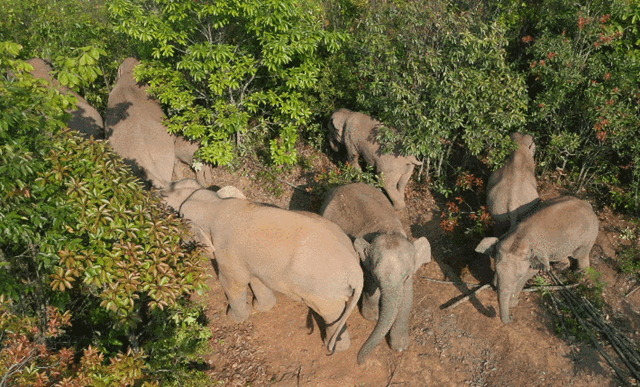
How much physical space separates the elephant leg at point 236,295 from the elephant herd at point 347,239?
0.02 metres

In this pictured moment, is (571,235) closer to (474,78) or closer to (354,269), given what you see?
(474,78)

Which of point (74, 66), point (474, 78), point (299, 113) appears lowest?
point (299, 113)

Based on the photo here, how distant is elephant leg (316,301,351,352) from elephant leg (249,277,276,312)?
134 cm

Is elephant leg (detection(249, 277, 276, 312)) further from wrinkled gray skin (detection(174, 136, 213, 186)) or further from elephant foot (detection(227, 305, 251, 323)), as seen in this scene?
wrinkled gray skin (detection(174, 136, 213, 186))

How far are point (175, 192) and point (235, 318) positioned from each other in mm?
2709

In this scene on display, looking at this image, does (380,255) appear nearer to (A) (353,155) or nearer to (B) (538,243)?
(B) (538,243)

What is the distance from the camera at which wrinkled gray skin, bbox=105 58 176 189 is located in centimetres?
974

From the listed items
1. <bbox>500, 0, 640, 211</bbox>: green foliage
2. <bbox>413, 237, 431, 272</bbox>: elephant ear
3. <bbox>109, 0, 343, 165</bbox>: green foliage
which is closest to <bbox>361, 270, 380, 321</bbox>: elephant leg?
<bbox>413, 237, 431, 272</bbox>: elephant ear

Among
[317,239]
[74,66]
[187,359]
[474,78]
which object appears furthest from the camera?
[474,78]

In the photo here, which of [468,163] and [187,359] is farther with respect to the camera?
[468,163]

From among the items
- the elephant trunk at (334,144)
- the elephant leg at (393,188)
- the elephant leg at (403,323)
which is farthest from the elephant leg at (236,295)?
the elephant trunk at (334,144)

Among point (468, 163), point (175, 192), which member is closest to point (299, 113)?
point (175, 192)

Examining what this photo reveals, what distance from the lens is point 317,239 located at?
6.64m

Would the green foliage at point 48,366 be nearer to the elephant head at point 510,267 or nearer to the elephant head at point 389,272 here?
the elephant head at point 389,272
